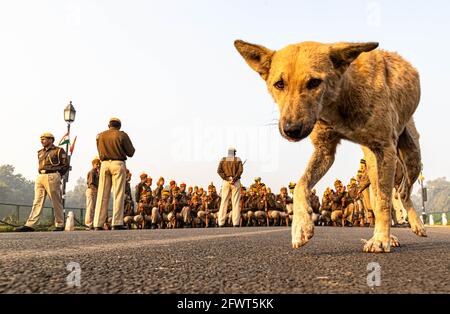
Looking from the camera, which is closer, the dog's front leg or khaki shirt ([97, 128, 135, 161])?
the dog's front leg

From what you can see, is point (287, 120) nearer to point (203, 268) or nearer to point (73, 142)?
point (203, 268)

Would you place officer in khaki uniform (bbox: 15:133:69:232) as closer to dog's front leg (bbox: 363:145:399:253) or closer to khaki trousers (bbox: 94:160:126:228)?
khaki trousers (bbox: 94:160:126:228)

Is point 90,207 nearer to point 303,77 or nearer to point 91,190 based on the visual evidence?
point 91,190

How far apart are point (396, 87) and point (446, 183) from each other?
574 feet

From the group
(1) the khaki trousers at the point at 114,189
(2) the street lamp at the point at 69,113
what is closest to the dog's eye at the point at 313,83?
(1) the khaki trousers at the point at 114,189

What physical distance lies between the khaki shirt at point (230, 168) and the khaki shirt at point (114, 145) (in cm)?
537

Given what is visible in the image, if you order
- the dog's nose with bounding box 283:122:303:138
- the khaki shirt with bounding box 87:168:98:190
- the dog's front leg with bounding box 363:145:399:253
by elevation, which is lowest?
the dog's front leg with bounding box 363:145:399:253

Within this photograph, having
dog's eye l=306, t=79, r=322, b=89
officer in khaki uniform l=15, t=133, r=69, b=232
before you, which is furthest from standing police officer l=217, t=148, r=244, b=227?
dog's eye l=306, t=79, r=322, b=89

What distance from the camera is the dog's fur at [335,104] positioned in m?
3.75

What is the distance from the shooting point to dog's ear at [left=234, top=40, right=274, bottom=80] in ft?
14.1

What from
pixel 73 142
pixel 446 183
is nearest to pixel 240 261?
pixel 73 142

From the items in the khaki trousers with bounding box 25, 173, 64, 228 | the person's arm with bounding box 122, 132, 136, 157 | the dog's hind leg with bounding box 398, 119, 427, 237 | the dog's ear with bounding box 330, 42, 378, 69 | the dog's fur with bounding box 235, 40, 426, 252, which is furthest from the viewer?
the person's arm with bounding box 122, 132, 136, 157

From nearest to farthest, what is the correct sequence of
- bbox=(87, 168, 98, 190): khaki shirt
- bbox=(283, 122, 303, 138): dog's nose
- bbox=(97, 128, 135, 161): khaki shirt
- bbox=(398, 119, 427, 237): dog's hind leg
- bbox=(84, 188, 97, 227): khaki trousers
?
bbox=(283, 122, 303, 138): dog's nose < bbox=(398, 119, 427, 237): dog's hind leg < bbox=(97, 128, 135, 161): khaki shirt < bbox=(84, 188, 97, 227): khaki trousers < bbox=(87, 168, 98, 190): khaki shirt

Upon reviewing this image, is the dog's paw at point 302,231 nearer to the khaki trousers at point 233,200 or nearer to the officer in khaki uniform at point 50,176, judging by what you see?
the officer in khaki uniform at point 50,176
